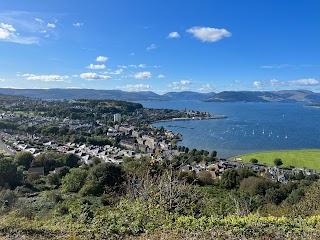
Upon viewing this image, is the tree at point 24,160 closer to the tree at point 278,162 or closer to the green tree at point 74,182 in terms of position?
the green tree at point 74,182

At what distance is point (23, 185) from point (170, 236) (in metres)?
15.1

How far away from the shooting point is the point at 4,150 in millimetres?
28859

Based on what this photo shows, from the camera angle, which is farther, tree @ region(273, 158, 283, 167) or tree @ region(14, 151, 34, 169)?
tree @ region(273, 158, 283, 167)

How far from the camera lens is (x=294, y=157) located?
99.6 feet

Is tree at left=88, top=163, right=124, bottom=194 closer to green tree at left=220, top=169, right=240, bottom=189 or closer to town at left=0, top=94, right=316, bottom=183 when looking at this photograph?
town at left=0, top=94, right=316, bottom=183

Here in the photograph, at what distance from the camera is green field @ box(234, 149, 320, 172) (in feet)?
90.3

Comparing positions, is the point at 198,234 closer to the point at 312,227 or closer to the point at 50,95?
the point at 312,227

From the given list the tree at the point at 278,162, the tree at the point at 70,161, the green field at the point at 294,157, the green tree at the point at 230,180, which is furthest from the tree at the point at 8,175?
the tree at the point at 278,162

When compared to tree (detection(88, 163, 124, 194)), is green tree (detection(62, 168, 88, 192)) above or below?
below

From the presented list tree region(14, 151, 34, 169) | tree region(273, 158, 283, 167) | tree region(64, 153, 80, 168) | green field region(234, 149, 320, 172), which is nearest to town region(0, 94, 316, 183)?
tree region(273, 158, 283, 167)

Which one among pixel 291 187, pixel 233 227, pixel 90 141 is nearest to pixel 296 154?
pixel 291 187

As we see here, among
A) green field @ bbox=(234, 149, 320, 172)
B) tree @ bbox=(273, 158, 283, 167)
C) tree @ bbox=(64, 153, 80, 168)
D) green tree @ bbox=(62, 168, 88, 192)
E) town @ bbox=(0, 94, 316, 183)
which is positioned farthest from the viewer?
green field @ bbox=(234, 149, 320, 172)

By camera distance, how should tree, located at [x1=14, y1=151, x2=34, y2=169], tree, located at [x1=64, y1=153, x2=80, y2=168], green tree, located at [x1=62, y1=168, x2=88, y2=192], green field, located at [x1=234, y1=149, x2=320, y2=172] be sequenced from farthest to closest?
1. green field, located at [x1=234, y1=149, x2=320, y2=172]
2. tree, located at [x1=64, y1=153, x2=80, y2=168]
3. tree, located at [x1=14, y1=151, x2=34, y2=169]
4. green tree, located at [x1=62, y1=168, x2=88, y2=192]

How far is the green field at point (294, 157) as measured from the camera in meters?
27.5
